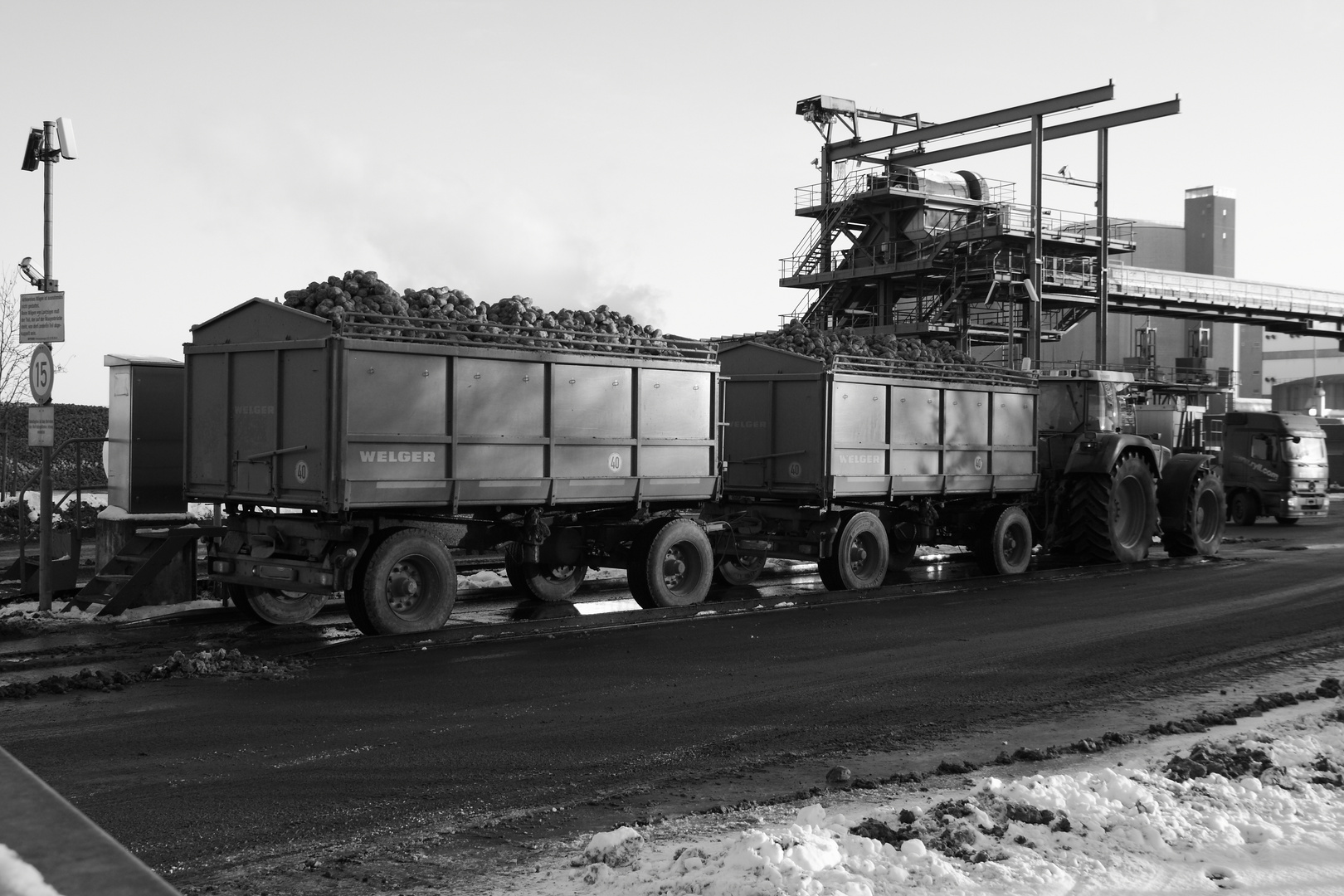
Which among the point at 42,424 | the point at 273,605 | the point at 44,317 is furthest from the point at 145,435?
the point at 273,605

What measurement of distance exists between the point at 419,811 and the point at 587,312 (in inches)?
320

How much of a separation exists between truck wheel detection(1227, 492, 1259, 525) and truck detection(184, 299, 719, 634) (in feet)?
72.0

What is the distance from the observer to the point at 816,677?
9.80m

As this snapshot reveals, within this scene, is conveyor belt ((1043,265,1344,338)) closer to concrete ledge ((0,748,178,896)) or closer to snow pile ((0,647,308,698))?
snow pile ((0,647,308,698))

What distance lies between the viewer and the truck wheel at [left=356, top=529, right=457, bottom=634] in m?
11.1

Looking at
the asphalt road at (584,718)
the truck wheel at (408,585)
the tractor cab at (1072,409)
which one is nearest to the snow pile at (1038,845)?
the asphalt road at (584,718)

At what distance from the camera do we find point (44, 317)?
1289cm

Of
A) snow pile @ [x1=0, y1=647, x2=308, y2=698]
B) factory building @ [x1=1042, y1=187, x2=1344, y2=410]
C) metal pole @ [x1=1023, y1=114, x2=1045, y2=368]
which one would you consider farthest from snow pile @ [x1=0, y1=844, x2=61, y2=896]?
factory building @ [x1=1042, y1=187, x2=1344, y2=410]

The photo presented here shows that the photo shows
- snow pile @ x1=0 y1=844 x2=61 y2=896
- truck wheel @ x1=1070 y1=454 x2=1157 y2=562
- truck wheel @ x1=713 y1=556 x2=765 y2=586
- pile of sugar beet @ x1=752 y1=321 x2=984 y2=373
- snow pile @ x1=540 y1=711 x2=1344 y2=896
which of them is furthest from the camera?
truck wheel @ x1=1070 y1=454 x2=1157 y2=562

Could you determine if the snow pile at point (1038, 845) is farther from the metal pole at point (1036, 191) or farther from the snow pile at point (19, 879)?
the metal pole at point (1036, 191)

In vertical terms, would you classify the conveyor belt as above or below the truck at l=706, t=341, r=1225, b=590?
above

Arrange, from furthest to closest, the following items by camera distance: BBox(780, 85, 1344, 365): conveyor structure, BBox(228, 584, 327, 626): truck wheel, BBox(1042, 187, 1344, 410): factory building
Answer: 1. BBox(1042, 187, 1344, 410): factory building
2. BBox(780, 85, 1344, 365): conveyor structure
3. BBox(228, 584, 327, 626): truck wheel

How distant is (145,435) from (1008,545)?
1165cm

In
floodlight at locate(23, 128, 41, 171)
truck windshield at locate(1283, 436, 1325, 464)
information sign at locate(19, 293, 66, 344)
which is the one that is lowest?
truck windshield at locate(1283, 436, 1325, 464)
